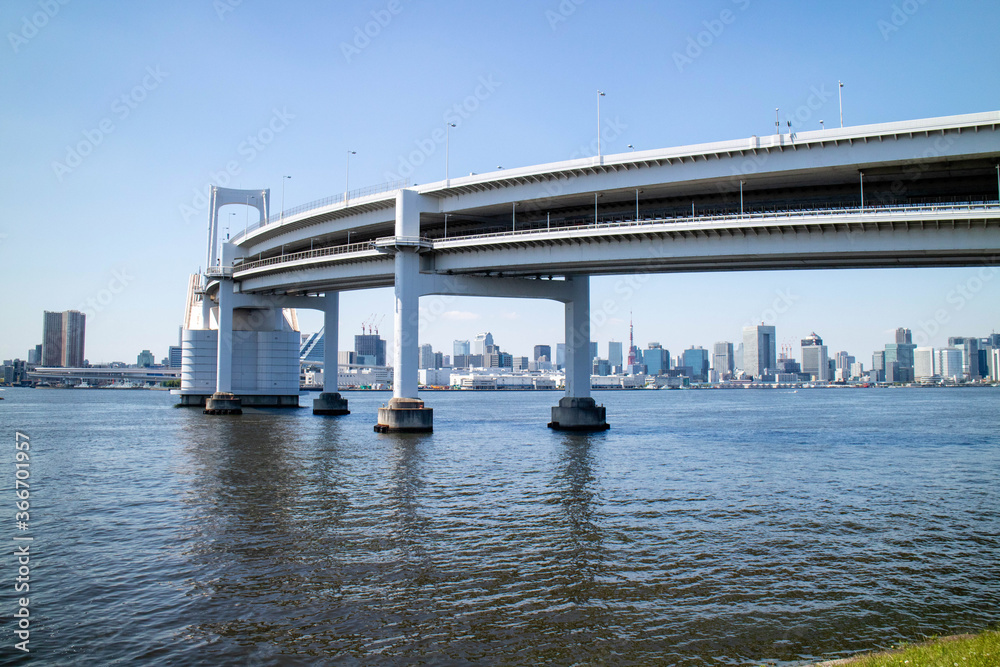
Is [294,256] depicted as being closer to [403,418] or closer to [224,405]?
[224,405]

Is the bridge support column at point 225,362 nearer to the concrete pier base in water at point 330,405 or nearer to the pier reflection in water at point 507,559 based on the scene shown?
the concrete pier base in water at point 330,405

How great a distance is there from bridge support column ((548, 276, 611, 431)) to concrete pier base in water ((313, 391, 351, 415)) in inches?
1136

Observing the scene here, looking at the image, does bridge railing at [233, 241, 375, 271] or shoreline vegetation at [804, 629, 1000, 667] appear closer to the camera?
shoreline vegetation at [804, 629, 1000, 667]

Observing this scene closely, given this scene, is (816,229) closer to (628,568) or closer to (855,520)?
(855,520)

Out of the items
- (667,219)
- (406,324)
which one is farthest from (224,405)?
(667,219)

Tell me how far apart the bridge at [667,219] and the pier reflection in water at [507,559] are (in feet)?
36.4

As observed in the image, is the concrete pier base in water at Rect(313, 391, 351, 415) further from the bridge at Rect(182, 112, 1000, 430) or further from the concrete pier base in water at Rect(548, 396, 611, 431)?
the concrete pier base in water at Rect(548, 396, 611, 431)

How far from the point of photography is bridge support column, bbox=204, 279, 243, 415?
72.7 metres

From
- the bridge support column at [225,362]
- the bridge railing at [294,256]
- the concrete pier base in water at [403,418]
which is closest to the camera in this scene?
the concrete pier base in water at [403,418]

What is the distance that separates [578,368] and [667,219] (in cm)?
1634

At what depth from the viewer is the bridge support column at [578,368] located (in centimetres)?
5197

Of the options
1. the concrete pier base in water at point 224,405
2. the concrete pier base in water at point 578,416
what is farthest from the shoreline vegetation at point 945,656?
the concrete pier base in water at point 224,405

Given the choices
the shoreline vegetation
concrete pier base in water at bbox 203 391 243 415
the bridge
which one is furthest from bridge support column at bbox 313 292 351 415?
the shoreline vegetation

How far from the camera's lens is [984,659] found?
917cm
